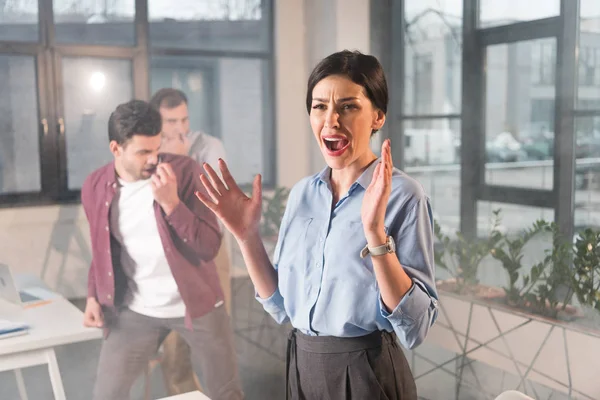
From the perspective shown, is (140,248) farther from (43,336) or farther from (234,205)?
(234,205)

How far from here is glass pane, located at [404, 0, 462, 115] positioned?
10.6 feet

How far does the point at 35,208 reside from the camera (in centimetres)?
285

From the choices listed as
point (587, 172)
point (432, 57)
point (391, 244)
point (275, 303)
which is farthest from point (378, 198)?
point (432, 57)

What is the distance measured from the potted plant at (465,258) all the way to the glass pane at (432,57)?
1.87 ft

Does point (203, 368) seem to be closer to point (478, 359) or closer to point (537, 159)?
point (478, 359)

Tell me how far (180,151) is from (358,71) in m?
1.33

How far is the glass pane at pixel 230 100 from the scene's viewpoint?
10.1 ft

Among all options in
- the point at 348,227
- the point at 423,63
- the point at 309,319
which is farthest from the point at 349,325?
the point at 423,63

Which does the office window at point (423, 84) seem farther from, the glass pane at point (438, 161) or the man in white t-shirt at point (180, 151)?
the man in white t-shirt at point (180, 151)

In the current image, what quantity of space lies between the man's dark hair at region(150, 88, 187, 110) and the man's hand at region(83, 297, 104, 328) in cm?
85

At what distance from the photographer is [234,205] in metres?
1.94

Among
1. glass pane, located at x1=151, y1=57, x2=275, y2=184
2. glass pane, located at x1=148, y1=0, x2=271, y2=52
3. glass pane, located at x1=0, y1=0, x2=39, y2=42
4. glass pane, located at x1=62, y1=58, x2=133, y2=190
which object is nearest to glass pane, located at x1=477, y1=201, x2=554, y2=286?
glass pane, located at x1=151, y1=57, x2=275, y2=184

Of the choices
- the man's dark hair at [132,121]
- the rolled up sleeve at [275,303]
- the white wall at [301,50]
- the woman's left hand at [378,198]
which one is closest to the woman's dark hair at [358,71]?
the woman's left hand at [378,198]

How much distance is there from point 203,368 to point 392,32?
70.9 inches
